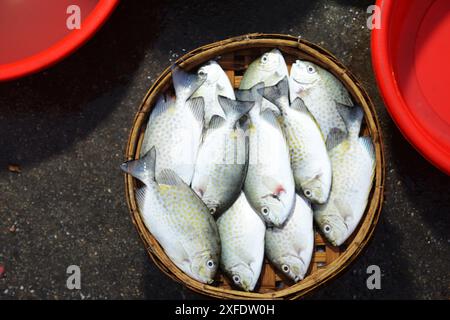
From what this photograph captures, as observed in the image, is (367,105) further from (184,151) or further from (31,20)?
(31,20)

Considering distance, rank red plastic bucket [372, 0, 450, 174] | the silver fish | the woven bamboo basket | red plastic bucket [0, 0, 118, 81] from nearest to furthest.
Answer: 1. the woven bamboo basket
2. the silver fish
3. red plastic bucket [372, 0, 450, 174]
4. red plastic bucket [0, 0, 118, 81]

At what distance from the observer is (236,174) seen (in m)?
1.53

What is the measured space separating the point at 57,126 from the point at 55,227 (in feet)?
1.25

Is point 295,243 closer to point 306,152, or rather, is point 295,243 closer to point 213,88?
point 306,152

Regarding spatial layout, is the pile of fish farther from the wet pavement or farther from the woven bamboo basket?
the wet pavement

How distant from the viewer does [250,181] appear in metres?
1.55

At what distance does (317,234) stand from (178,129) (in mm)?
550

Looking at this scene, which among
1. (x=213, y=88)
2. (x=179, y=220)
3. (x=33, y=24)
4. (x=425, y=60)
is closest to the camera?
(x=179, y=220)

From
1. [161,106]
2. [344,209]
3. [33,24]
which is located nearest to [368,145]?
[344,209]

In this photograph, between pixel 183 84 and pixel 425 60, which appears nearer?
pixel 183 84

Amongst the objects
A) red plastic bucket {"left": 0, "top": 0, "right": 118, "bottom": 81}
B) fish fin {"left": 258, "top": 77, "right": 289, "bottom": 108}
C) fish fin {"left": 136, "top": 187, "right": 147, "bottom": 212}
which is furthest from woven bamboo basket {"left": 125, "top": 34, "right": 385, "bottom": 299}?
red plastic bucket {"left": 0, "top": 0, "right": 118, "bottom": 81}

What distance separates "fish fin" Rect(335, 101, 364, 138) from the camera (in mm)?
1562

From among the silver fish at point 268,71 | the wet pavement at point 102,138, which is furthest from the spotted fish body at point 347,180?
the wet pavement at point 102,138

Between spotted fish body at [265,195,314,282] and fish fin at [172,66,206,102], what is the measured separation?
18.8 inches
